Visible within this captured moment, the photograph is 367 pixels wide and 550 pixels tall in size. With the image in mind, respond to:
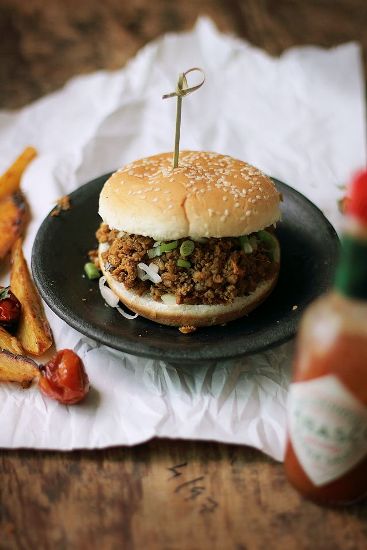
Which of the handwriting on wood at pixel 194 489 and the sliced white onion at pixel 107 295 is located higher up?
Answer: the sliced white onion at pixel 107 295

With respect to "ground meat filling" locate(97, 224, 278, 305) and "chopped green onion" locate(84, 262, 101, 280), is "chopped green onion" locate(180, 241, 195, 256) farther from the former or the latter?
"chopped green onion" locate(84, 262, 101, 280)

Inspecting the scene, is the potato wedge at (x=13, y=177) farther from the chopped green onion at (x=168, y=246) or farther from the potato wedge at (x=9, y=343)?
the chopped green onion at (x=168, y=246)

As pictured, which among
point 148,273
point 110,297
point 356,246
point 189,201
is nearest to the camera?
point 356,246

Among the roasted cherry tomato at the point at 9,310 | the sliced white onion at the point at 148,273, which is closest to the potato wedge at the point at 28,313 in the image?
the roasted cherry tomato at the point at 9,310

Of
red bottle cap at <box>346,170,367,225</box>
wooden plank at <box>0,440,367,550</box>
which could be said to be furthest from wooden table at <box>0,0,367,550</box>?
red bottle cap at <box>346,170,367,225</box>

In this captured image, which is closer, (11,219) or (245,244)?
(245,244)

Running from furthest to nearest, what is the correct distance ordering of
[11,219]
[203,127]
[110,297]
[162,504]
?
[203,127] < [11,219] < [110,297] < [162,504]

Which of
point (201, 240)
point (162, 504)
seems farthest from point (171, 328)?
point (162, 504)

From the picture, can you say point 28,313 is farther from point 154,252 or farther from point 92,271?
point 154,252
